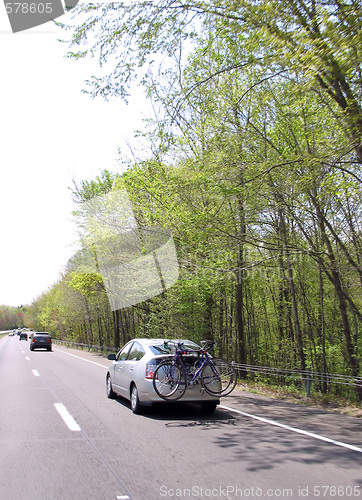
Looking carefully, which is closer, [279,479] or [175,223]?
[279,479]

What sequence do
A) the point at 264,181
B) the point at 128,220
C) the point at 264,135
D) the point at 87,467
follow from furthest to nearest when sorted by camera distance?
1. the point at 128,220
2. the point at 264,135
3. the point at 264,181
4. the point at 87,467

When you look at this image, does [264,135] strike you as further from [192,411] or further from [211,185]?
[192,411]

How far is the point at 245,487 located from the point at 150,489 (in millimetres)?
958

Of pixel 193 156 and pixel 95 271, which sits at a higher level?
pixel 193 156

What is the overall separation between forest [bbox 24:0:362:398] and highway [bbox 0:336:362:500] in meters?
5.24

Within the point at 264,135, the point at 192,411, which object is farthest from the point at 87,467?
the point at 264,135

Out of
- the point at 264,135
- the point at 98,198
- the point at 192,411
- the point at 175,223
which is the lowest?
the point at 192,411

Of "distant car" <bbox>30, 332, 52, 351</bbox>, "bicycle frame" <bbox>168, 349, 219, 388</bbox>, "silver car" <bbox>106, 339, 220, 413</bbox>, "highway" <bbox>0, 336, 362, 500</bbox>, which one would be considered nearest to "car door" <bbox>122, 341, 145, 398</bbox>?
"silver car" <bbox>106, 339, 220, 413</bbox>

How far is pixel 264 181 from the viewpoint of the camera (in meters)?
11.4

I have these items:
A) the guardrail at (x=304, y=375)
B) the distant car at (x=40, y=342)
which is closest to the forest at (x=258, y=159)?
the guardrail at (x=304, y=375)

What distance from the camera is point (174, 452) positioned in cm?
558

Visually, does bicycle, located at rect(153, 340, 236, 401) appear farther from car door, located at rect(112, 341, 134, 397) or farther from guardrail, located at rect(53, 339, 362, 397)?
guardrail, located at rect(53, 339, 362, 397)

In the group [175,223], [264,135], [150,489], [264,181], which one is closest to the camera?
[150,489]

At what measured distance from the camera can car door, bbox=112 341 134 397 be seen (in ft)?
30.5
